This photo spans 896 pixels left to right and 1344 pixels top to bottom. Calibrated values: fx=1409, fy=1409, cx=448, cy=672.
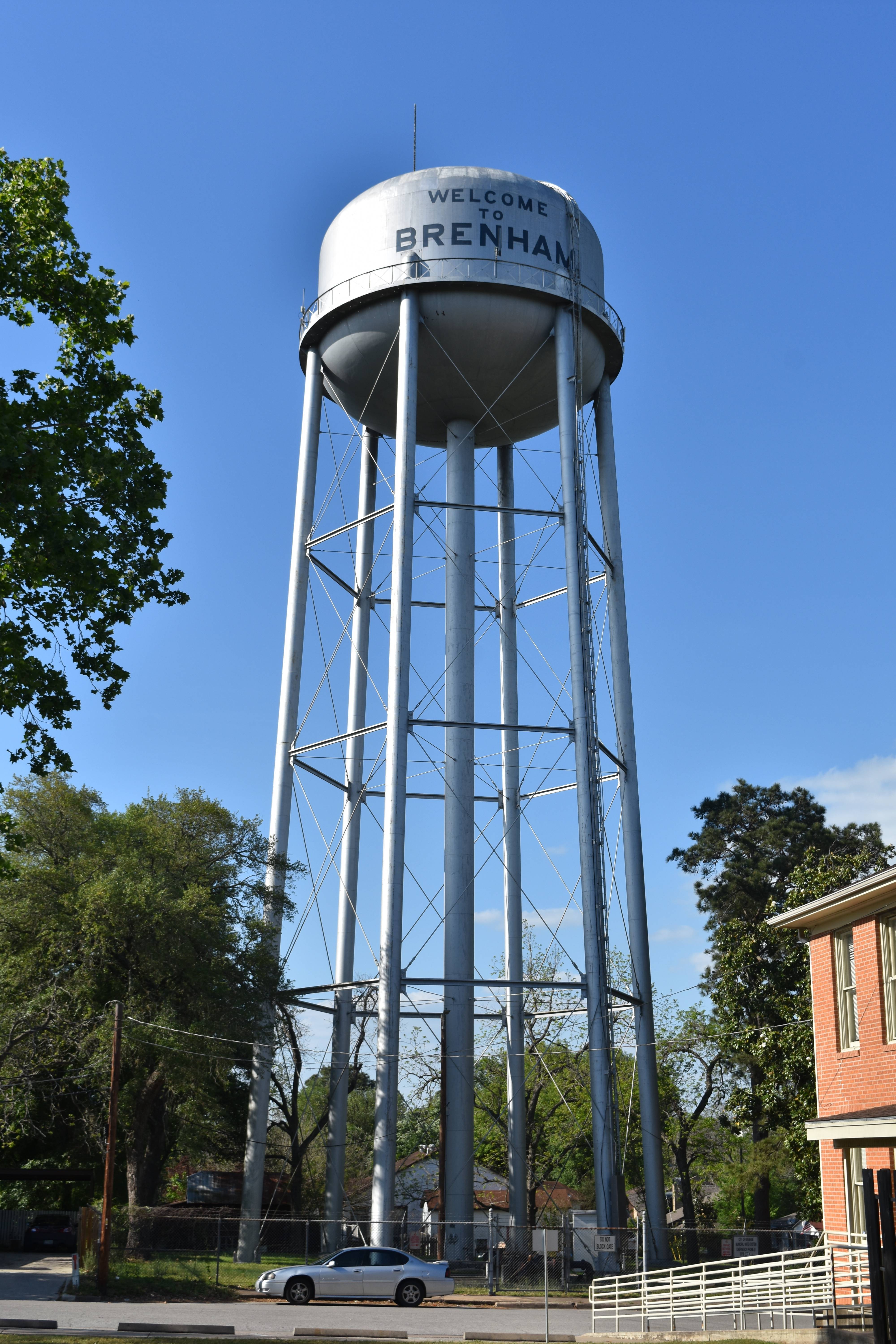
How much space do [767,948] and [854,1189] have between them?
17065 mm

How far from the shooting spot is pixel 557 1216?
2244 inches

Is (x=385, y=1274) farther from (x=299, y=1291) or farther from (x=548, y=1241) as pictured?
(x=548, y=1241)

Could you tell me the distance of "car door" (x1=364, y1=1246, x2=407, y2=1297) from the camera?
23.9 m

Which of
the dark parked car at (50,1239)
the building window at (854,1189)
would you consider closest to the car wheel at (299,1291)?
the building window at (854,1189)

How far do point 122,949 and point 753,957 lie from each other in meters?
16.8

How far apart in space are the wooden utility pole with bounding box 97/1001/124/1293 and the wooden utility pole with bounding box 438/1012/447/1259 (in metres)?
5.88

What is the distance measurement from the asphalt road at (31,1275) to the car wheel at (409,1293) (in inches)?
227

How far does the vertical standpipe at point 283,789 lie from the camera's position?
27.9 m

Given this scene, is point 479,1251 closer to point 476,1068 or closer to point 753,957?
point 753,957

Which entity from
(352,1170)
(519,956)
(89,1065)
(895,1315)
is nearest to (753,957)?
(519,956)

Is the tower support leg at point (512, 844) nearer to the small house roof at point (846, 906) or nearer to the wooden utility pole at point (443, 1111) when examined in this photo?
the wooden utility pole at point (443, 1111)

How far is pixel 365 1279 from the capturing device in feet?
78.4

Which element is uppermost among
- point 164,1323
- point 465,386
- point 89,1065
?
point 465,386

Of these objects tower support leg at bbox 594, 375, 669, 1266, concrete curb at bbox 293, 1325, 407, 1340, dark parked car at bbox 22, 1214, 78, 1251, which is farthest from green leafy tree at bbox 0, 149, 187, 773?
dark parked car at bbox 22, 1214, 78, 1251
